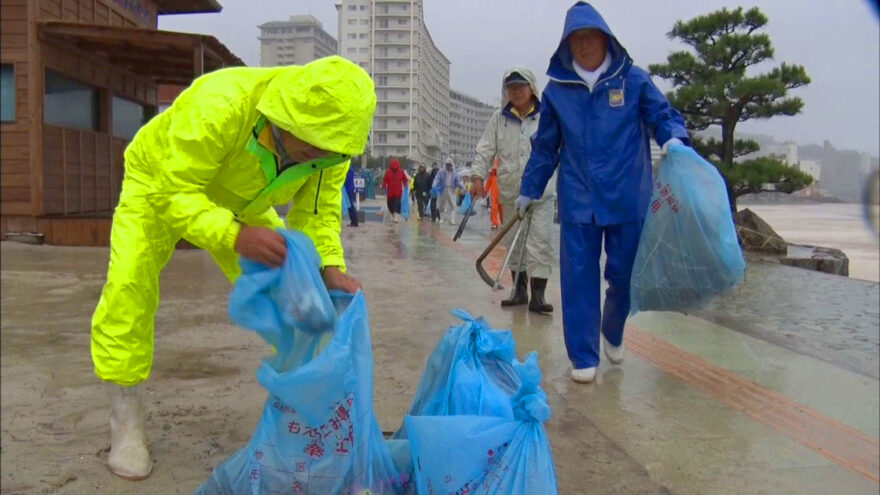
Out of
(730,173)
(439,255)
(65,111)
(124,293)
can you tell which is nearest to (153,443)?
(124,293)

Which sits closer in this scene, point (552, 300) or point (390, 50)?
point (390, 50)

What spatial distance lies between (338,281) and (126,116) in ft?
34.7


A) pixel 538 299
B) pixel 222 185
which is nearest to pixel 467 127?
pixel 538 299

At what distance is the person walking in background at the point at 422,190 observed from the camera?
17641 millimetres

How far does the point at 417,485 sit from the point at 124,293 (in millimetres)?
1067

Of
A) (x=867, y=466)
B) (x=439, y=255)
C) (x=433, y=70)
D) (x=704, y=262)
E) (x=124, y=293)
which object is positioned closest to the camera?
(x=124, y=293)

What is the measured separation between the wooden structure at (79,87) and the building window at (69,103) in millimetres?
14

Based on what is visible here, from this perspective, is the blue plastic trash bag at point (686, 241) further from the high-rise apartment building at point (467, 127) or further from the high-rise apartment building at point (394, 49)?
the high-rise apartment building at point (467, 127)

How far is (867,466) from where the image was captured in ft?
8.40

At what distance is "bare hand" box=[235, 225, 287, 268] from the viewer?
6.21 feet

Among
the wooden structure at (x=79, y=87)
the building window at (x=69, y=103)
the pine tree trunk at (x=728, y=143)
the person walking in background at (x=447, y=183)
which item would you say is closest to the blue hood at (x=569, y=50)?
the wooden structure at (x=79, y=87)

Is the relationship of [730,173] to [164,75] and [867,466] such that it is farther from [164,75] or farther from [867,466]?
[867,466]

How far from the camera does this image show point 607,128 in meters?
3.50

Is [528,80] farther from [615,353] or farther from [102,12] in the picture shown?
[102,12]
